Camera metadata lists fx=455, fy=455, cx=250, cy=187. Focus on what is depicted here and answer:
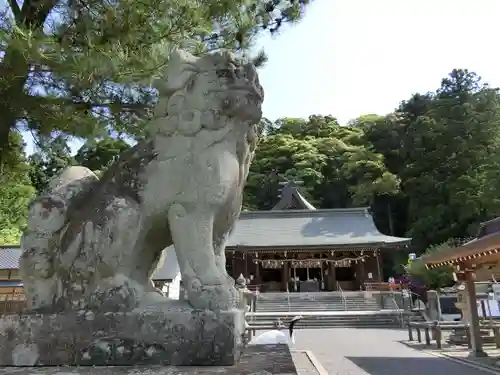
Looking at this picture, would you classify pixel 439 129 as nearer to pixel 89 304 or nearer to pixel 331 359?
pixel 331 359

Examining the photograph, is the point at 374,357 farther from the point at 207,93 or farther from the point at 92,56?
the point at 207,93

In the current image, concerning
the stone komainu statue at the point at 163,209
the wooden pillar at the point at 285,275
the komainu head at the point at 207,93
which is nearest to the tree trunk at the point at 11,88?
the stone komainu statue at the point at 163,209

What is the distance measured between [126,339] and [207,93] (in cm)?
118

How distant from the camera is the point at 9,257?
16109mm

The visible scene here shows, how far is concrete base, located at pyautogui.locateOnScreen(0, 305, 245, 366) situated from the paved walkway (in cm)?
604

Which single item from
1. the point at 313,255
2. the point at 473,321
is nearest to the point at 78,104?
the point at 473,321

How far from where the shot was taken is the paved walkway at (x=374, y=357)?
752cm

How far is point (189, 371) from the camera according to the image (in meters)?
1.77

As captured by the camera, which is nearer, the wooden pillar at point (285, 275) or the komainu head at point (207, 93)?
the komainu head at point (207, 93)

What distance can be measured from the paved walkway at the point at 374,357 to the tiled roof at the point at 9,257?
32.7ft

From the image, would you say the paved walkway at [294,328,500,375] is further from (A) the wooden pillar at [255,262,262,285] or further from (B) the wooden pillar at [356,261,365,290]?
(A) the wooden pillar at [255,262,262,285]

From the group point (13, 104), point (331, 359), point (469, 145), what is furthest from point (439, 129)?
point (13, 104)

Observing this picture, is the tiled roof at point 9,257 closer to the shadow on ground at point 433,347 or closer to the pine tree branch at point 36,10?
the pine tree branch at point 36,10

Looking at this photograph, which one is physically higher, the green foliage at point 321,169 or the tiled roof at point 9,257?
the green foliage at point 321,169
